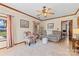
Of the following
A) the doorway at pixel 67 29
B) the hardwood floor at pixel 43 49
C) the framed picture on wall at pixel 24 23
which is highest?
the framed picture on wall at pixel 24 23

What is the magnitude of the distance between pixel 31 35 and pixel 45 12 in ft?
2.22

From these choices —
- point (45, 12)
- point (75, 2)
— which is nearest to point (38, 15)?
point (45, 12)

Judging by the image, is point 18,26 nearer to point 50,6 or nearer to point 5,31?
point 5,31

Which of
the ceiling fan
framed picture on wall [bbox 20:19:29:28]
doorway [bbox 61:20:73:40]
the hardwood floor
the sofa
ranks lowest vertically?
the hardwood floor

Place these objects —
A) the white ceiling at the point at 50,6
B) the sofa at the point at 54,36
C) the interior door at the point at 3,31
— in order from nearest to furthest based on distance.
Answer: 1. the interior door at the point at 3,31
2. the white ceiling at the point at 50,6
3. the sofa at the point at 54,36

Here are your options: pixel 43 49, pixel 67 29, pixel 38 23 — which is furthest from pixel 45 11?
pixel 43 49

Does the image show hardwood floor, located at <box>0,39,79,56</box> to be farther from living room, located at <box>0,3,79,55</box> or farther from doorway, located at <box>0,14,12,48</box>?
doorway, located at <box>0,14,12,48</box>

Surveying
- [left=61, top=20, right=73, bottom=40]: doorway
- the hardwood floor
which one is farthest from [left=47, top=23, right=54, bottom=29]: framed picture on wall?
the hardwood floor

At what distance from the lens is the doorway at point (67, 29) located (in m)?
2.60

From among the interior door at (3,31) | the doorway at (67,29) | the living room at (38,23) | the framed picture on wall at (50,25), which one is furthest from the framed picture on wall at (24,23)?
the doorway at (67,29)

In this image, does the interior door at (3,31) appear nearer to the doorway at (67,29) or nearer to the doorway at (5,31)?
the doorway at (5,31)

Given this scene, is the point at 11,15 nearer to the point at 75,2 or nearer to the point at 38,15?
the point at 38,15

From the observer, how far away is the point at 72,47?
260cm

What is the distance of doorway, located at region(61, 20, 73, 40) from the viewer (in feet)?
8.54
